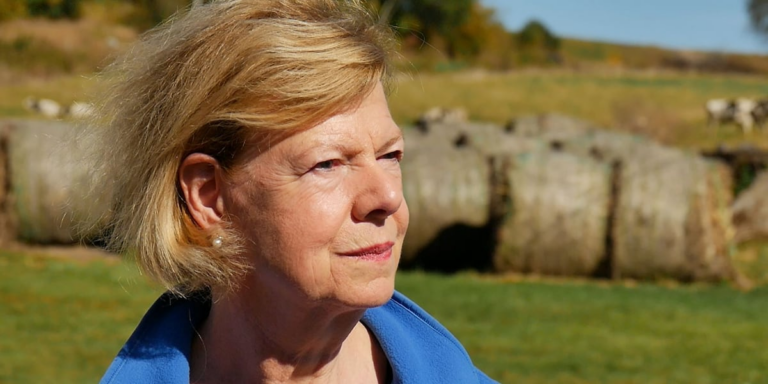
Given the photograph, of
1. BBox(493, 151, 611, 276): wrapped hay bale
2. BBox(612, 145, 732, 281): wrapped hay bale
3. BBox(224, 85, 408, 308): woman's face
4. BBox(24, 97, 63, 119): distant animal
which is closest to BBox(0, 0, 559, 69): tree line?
BBox(24, 97, 63, 119): distant animal

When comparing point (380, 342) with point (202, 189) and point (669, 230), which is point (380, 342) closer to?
point (202, 189)

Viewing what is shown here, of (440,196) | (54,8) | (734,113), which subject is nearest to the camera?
(440,196)

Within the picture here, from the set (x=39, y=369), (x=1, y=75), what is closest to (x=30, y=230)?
(x=39, y=369)

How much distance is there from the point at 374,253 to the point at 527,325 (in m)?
7.03

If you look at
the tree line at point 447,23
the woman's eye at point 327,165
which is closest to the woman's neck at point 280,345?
the woman's eye at point 327,165

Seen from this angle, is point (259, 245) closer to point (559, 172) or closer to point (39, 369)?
point (39, 369)

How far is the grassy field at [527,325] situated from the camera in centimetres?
727

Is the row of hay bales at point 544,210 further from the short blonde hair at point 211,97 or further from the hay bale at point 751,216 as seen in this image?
the short blonde hair at point 211,97

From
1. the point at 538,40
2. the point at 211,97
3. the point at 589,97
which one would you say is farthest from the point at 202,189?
the point at 538,40

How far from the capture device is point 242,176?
1.95 metres

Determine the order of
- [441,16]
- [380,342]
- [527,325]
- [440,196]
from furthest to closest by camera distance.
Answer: [441,16], [440,196], [527,325], [380,342]

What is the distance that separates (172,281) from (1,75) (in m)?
41.6

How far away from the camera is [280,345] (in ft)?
6.78

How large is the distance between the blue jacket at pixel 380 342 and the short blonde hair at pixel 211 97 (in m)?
0.09
